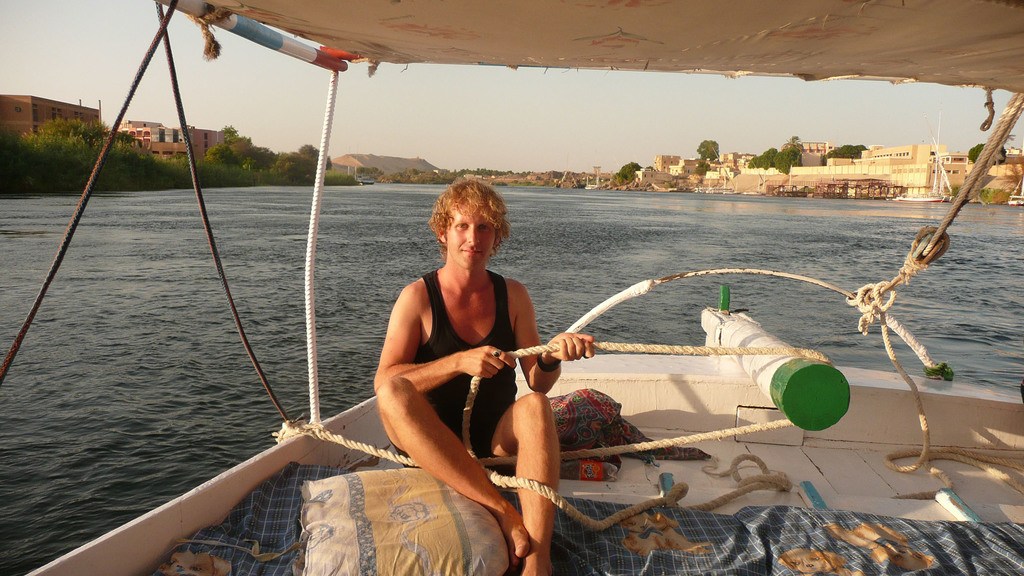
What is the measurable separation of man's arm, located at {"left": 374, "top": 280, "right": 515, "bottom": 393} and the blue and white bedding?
0.52 m

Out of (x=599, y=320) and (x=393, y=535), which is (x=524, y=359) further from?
(x=599, y=320)

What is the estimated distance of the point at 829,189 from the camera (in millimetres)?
97625

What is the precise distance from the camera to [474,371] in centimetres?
228

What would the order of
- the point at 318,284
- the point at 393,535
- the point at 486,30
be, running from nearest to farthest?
the point at 486,30 → the point at 393,535 → the point at 318,284

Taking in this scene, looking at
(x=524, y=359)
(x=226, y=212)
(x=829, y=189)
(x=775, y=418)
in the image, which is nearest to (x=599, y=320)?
(x=775, y=418)

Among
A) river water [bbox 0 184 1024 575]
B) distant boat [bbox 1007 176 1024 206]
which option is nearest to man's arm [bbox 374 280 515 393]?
river water [bbox 0 184 1024 575]

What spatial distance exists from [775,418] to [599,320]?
8.60 meters

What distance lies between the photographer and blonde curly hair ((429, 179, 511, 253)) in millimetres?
2514

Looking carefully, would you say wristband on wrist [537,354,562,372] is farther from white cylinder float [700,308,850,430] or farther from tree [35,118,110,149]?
tree [35,118,110,149]

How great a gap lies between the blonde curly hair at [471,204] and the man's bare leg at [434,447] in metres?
0.62

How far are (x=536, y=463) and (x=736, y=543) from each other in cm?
72

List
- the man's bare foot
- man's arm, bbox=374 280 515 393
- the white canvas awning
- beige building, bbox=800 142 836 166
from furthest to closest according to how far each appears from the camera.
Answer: beige building, bbox=800 142 836 166 < man's arm, bbox=374 280 515 393 < the man's bare foot < the white canvas awning

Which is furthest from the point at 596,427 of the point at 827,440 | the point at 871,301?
the point at 871,301

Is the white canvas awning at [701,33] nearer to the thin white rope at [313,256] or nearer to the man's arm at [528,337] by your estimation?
the thin white rope at [313,256]
